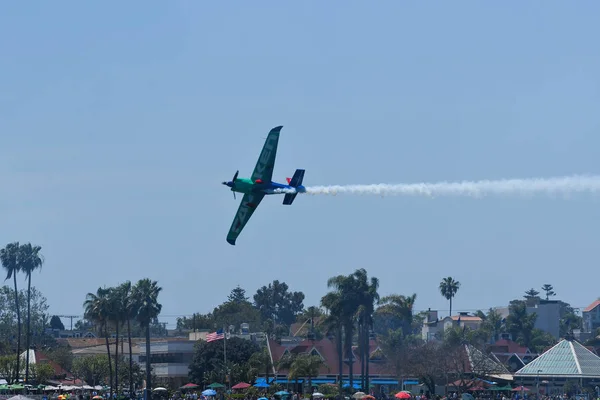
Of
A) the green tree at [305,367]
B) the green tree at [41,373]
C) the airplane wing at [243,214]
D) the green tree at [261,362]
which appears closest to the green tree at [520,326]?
the green tree at [261,362]

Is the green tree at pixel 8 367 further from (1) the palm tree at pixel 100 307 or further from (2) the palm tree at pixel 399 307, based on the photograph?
(2) the palm tree at pixel 399 307

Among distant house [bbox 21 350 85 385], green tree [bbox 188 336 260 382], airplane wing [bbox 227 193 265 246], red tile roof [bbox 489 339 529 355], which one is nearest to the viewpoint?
airplane wing [bbox 227 193 265 246]

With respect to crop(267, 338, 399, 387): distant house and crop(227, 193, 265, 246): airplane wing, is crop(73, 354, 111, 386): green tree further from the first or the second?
crop(227, 193, 265, 246): airplane wing

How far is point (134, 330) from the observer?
188625 millimetres

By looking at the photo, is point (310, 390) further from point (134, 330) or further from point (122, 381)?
point (134, 330)

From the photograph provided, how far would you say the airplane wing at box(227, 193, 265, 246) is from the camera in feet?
198

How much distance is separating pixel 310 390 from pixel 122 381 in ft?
77.9

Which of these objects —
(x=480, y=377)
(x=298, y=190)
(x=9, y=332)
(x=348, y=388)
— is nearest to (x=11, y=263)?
(x=9, y=332)

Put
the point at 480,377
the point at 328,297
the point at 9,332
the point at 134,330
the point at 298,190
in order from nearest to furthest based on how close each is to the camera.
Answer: the point at 298,190
the point at 480,377
the point at 328,297
the point at 9,332
the point at 134,330

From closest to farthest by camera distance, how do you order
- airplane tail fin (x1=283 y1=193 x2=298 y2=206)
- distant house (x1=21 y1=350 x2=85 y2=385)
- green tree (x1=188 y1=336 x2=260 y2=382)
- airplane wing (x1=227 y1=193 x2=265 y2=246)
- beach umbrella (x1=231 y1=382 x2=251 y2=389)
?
airplane tail fin (x1=283 y1=193 x2=298 y2=206) < airplane wing (x1=227 y1=193 x2=265 y2=246) < beach umbrella (x1=231 y1=382 x2=251 y2=389) < green tree (x1=188 y1=336 x2=260 y2=382) < distant house (x1=21 y1=350 x2=85 y2=385)

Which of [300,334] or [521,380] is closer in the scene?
[521,380]

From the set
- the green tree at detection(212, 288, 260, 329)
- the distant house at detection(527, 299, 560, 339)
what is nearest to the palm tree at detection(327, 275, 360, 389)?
the green tree at detection(212, 288, 260, 329)

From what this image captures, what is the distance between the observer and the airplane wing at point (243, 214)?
2378 inches

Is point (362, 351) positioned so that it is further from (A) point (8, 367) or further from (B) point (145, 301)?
(A) point (8, 367)
